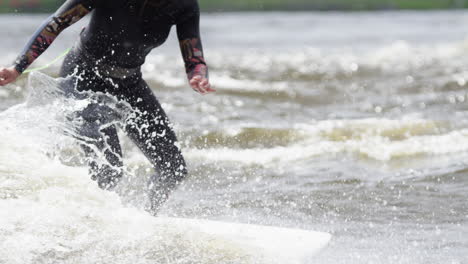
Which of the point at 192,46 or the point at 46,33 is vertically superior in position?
the point at 46,33

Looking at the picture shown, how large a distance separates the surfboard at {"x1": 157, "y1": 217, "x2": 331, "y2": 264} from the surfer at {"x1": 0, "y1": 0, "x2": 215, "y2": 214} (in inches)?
21.0

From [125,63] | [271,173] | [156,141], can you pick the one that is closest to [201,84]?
[125,63]

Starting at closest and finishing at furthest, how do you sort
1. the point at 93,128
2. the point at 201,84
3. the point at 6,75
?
the point at 6,75, the point at 201,84, the point at 93,128

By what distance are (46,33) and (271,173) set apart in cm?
325

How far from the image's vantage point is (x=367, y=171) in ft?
24.9

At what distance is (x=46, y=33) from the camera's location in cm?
480

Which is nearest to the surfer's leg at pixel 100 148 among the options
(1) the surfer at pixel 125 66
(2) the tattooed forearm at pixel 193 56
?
(1) the surfer at pixel 125 66

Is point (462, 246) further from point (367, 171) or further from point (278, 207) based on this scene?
point (367, 171)

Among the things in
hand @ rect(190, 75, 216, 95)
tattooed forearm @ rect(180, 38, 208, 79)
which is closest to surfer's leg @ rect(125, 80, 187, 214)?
tattooed forearm @ rect(180, 38, 208, 79)

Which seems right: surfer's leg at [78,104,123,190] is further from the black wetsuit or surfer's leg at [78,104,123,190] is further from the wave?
the wave

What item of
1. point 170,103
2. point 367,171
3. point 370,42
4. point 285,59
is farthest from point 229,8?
point 367,171

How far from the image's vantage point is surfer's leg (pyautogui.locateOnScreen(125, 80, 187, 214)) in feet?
16.9

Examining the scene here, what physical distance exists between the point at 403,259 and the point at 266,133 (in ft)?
16.5

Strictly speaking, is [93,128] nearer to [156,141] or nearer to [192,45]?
[156,141]
